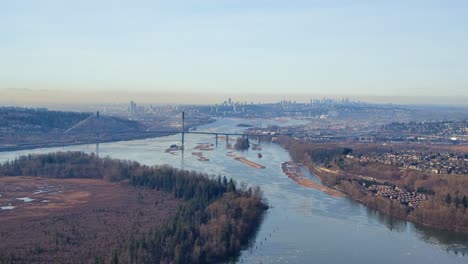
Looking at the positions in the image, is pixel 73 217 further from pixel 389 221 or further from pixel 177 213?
pixel 389 221

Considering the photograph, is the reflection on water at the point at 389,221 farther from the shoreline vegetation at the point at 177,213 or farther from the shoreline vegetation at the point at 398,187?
the shoreline vegetation at the point at 177,213

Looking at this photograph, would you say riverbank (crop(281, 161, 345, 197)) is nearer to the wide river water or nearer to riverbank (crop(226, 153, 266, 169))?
the wide river water

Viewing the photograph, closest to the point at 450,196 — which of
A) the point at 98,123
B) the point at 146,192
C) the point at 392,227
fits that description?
the point at 392,227

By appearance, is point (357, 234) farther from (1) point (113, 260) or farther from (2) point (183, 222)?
(1) point (113, 260)

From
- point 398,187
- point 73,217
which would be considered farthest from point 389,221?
point 73,217

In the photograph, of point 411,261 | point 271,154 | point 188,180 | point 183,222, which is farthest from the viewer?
point 271,154

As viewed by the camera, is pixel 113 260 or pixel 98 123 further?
pixel 98 123
